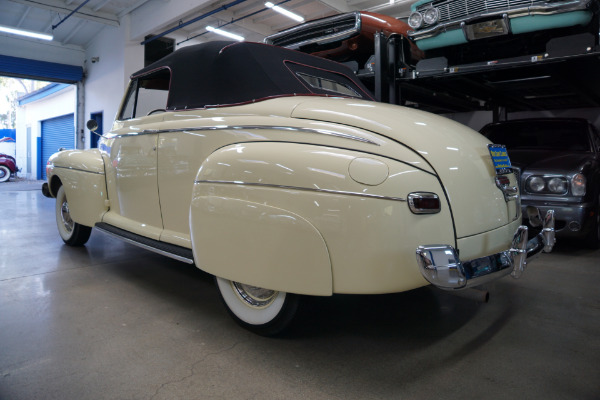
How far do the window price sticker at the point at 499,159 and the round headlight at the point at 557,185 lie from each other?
82.4 inches

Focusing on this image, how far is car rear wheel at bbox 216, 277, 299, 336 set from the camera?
1965 mm

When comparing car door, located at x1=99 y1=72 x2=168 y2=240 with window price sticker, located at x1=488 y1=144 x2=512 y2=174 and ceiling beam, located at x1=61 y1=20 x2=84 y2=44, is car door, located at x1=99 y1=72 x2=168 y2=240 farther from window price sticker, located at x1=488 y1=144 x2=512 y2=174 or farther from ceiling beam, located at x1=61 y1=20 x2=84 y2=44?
ceiling beam, located at x1=61 y1=20 x2=84 y2=44

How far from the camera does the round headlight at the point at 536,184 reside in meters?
3.89

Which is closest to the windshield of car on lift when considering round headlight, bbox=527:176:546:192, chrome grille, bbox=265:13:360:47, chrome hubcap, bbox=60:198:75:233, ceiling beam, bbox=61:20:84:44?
round headlight, bbox=527:176:546:192

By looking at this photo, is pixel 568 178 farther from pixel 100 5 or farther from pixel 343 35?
pixel 100 5

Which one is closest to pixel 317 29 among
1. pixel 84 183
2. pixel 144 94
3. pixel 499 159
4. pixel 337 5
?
pixel 144 94

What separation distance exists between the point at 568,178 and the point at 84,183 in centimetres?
445

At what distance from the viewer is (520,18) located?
11.9ft

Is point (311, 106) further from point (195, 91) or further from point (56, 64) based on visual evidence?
point (56, 64)

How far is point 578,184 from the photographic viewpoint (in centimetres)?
373

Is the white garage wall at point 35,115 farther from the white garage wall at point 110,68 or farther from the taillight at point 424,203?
the taillight at point 424,203

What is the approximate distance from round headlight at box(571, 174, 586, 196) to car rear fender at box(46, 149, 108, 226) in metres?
4.25

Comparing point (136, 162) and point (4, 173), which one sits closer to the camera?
point (136, 162)

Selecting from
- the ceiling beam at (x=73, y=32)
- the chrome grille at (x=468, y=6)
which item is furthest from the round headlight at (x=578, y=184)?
the ceiling beam at (x=73, y=32)
